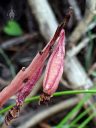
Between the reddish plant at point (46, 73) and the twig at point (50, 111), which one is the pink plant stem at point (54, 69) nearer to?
the reddish plant at point (46, 73)

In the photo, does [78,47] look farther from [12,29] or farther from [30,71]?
[30,71]

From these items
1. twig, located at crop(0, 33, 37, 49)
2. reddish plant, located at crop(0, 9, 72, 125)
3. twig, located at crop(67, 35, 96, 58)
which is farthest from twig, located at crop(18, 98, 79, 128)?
reddish plant, located at crop(0, 9, 72, 125)

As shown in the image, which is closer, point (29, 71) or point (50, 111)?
→ point (29, 71)

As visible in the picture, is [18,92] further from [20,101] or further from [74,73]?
[74,73]

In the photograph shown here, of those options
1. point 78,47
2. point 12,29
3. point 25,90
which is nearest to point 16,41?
point 12,29

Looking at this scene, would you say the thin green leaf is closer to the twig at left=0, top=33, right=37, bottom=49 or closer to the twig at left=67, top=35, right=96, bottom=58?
the twig at left=0, top=33, right=37, bottom=49

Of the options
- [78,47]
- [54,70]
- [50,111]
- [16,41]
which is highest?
[16,41]

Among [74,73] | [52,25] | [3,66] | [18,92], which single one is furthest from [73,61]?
[18,92]

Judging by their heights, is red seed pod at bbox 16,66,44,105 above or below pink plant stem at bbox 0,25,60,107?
below
